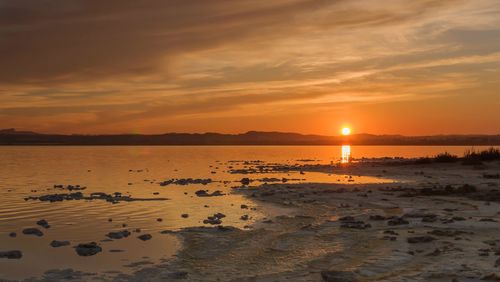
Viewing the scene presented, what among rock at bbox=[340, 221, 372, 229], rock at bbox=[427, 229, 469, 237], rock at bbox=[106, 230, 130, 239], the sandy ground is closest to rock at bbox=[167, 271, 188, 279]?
the sandy ground

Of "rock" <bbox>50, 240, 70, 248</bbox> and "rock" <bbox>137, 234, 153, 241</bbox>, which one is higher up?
"rock" <bbox>137, 234, 153, 241</bbox>

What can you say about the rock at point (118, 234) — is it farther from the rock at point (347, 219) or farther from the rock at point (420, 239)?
the rock at point (420, 239)

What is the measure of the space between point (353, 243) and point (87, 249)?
8.14 meters

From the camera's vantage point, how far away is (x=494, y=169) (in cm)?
4203

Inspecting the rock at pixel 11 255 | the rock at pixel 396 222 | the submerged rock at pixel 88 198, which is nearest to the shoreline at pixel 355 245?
the rock at pixel 396 222

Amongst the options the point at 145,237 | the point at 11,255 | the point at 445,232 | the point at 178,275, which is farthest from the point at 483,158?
the point at 11,255

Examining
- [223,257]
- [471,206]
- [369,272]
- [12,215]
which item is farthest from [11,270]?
[471,206]

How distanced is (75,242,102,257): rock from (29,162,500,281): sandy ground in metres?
2.19

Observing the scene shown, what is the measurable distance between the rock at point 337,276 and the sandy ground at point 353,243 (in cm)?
2

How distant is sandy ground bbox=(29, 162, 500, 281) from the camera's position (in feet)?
39.4

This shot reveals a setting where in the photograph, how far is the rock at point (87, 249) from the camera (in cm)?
1501

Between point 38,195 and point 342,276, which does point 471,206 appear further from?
point 38,195

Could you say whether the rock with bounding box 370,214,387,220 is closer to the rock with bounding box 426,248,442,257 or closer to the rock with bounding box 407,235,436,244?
the rock with bounding box 407,235,436,244

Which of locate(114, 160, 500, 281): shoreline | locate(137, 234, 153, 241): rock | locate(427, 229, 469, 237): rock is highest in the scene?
locate(427, 229, 469, 237): rock
